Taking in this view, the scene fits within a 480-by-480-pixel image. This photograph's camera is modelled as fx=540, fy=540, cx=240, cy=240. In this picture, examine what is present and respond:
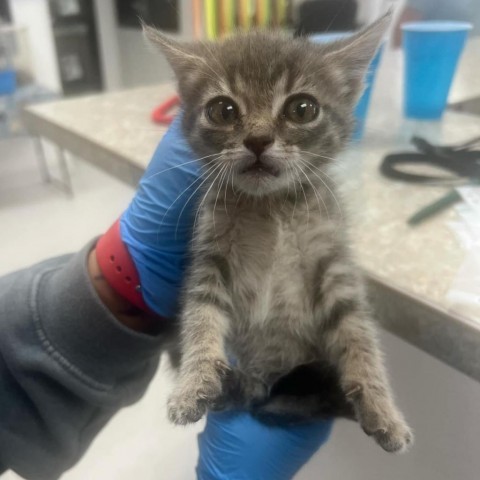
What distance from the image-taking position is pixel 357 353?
2.24 ft

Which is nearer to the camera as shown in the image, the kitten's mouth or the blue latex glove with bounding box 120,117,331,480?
the kitten's mouth

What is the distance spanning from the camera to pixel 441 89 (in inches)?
53.7

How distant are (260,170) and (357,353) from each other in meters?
0.26

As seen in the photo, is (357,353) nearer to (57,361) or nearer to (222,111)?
(222,111)

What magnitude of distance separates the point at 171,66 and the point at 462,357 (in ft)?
1.91

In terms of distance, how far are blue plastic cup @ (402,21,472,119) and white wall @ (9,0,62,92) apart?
195cm

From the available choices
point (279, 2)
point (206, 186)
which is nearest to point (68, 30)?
point (279, 2)

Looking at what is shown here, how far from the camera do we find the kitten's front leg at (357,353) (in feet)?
2.03

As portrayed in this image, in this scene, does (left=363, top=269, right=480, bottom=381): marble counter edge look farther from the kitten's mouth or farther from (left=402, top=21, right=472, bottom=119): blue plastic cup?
(left=402, top=21, right=472, bottom=119): blue plastic cup

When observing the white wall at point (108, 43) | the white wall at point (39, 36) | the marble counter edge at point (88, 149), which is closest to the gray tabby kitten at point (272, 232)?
the marble counter edge at point (88, 149)

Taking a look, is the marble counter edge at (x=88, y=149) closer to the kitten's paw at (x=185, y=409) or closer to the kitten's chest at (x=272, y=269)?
the kitten's chest at (x=272, y=269)

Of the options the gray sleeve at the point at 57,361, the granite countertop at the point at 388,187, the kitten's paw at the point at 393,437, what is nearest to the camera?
the kitten's paw at the point at 393,437

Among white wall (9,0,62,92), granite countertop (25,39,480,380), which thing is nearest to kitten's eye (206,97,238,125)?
granite countertop (25,39,480,380)

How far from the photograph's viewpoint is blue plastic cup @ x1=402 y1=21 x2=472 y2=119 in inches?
49.4
